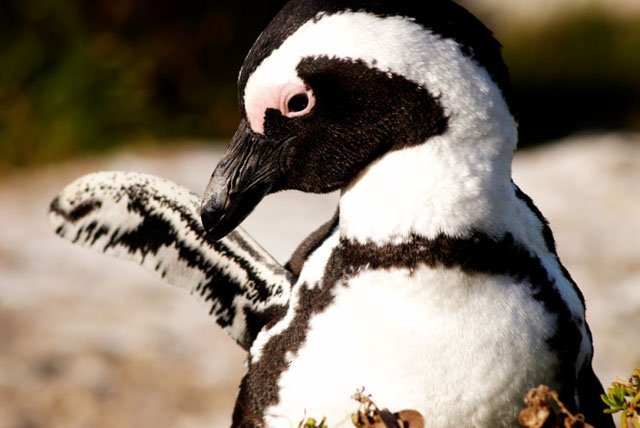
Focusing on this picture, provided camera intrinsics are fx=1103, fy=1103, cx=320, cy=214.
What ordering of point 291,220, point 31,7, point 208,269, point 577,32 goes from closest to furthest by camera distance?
point 208,269 < point 291,220 < point 31,7 < point 577,32

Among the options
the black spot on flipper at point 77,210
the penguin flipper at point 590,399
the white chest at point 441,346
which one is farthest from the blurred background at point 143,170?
the white chest at point 441,346

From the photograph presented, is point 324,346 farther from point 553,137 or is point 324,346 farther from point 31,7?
point 553,137

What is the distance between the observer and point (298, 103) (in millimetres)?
1720

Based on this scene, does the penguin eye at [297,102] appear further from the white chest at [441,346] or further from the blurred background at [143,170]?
the blurred background at [143,170]

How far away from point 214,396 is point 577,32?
6556mm

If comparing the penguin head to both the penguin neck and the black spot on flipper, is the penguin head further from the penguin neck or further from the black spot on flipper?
the black spot on flipper

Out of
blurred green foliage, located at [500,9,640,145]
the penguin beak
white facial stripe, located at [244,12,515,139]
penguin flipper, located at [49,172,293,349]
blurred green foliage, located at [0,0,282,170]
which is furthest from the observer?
blurred green foliage, located at [500,9,640,145]

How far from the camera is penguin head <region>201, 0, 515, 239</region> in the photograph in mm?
1646

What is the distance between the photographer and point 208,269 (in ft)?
6.75

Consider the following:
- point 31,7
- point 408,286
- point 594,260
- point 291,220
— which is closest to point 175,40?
point 31,7

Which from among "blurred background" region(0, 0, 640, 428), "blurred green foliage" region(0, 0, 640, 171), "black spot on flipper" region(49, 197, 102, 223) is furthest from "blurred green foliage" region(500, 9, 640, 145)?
"black spot on flipper" region(49, 197, 102, 223)

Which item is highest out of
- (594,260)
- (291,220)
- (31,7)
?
(31,7)

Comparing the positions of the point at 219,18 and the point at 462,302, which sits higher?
the point at 219,18

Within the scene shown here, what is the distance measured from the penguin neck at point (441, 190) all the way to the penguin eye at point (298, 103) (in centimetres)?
15
